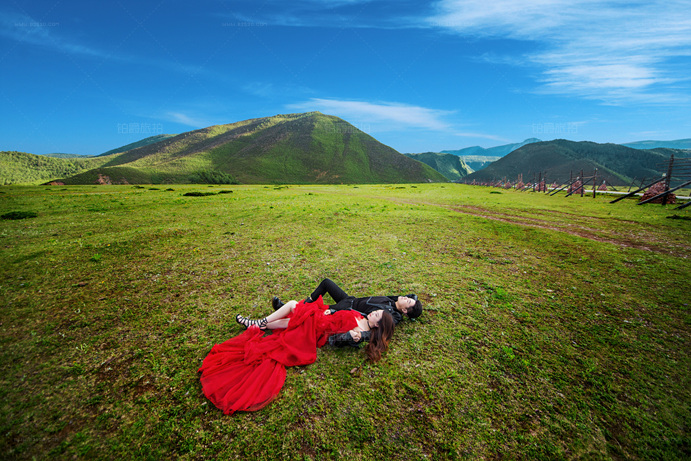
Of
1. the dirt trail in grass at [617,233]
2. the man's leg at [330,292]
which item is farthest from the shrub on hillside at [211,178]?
the man's leg at [330,292]

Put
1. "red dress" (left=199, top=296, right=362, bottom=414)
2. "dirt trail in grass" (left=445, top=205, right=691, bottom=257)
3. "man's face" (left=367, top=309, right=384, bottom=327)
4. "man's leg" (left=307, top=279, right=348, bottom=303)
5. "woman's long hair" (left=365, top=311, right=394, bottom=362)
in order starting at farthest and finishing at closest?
"dirt trail in grass" (left=445, top=205, right=691, bottom=257) < "man's leg" (left=307, top=279, right=348, bottom=303) < "man's face" (left=367, top=309, right=384, bottom=327) < "woman's long hair" (left=365, top=311, right=394, bottom=362) < "red dress" (left=199, top=296, right=362, bottom=414)

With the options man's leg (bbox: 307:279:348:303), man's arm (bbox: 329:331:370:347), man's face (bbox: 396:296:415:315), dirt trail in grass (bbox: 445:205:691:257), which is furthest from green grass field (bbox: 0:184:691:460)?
man's leg (bbox: 307:279:348:303)

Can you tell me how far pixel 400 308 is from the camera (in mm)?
6820

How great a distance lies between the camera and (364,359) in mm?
5645

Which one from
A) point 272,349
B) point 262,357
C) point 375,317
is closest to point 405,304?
point 375,317

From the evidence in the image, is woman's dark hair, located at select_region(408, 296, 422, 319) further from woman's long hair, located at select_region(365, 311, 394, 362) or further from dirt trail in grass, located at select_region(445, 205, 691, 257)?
dirt trail in grass, located at select_region(445, 205, 691, 257)

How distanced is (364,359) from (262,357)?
7.04 ft

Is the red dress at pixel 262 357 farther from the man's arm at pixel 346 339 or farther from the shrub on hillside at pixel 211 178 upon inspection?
the shrub on hillside at pixel 211 178

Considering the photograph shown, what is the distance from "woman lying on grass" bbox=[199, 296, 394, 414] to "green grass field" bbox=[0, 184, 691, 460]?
0.79 feet

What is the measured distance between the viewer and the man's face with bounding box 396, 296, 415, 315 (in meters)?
6.71

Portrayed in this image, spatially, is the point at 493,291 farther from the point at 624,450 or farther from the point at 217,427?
the point at 217,427

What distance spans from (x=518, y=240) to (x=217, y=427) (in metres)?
15.8

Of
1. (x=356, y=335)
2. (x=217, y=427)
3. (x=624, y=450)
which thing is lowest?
(x=624, y=450)

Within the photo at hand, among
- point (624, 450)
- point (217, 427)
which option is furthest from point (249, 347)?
point (624, 450)
